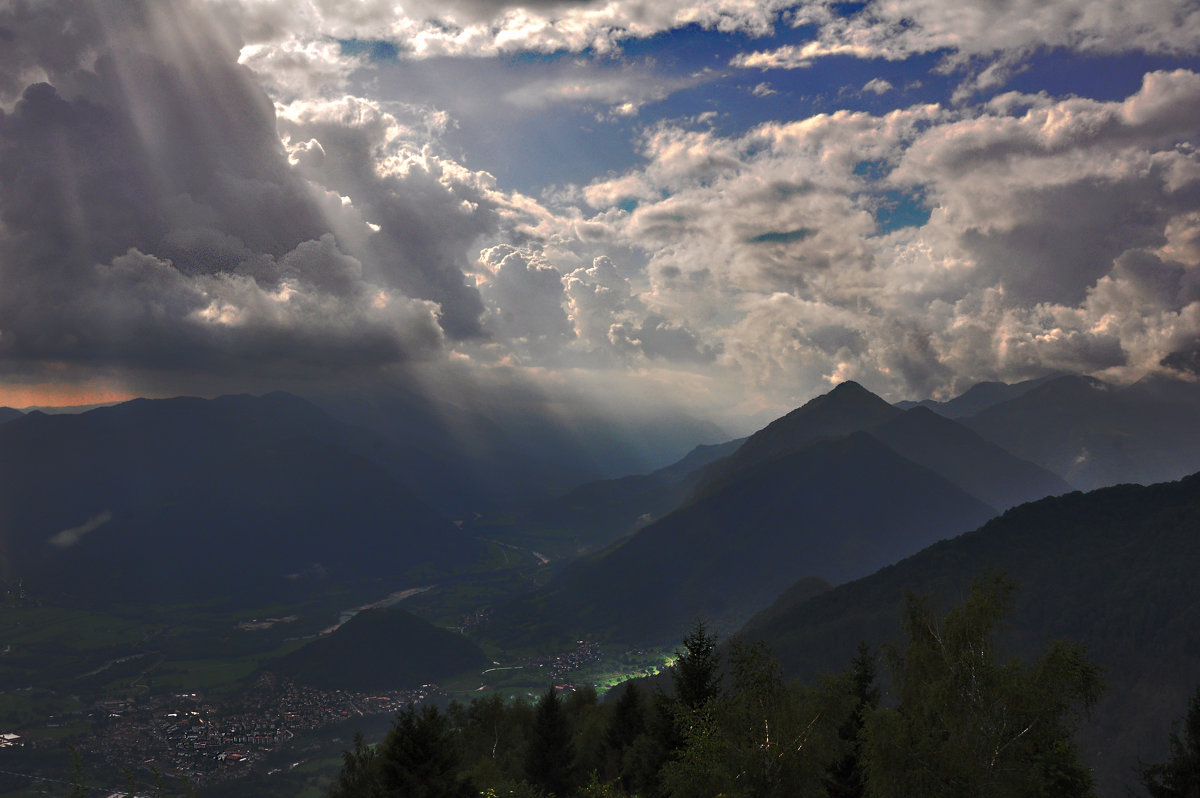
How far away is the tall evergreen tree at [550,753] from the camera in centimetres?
6950

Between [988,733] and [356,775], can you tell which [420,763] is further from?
[356,775]

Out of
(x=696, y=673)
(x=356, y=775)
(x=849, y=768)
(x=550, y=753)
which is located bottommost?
(x=356, y=775)

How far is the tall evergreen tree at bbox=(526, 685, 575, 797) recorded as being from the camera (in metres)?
69.5

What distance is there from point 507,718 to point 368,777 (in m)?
25.8

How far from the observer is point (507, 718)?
93.8m

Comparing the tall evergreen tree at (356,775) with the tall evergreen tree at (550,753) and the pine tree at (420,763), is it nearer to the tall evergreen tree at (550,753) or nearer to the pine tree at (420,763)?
the tall evergreen tree at (550,753)

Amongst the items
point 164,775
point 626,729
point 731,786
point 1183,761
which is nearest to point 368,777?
point 626,729

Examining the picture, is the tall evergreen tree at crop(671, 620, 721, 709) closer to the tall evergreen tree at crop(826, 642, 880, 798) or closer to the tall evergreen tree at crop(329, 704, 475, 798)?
the tall evergreen tree at crop(826, 642, 880, 798)

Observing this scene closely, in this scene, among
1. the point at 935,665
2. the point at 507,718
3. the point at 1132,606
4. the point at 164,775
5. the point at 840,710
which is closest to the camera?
the point at 935,665

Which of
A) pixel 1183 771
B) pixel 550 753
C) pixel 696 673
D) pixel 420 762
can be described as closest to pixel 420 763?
pixel 420 762

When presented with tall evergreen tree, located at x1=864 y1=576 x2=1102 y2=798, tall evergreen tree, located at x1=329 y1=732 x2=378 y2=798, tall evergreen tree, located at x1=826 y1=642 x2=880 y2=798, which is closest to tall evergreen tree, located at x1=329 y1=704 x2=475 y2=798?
tall evergreen tree, located at x1=826 y1=642 x2=880 y2=798

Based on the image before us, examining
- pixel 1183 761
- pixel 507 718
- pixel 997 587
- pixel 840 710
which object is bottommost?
pixel 507 718

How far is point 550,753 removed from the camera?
70125mm

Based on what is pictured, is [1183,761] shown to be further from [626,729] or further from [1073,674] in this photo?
[626,729]
